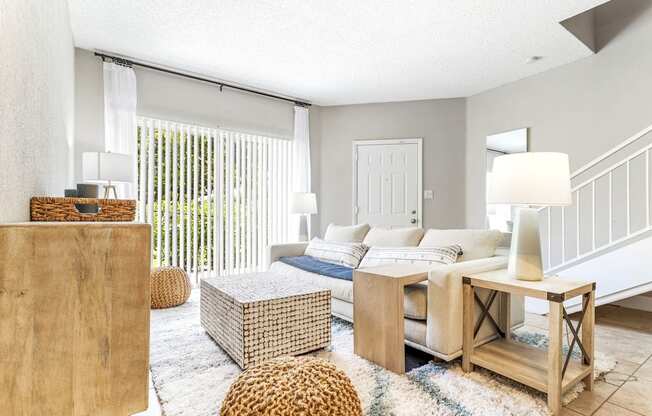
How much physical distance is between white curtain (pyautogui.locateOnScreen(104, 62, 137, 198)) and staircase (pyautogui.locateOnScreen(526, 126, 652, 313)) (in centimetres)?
428

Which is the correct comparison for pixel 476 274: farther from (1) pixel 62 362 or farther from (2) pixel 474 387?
(1) pixel 62 362

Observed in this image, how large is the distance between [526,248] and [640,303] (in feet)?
8.53

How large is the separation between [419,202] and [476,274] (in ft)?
10.1

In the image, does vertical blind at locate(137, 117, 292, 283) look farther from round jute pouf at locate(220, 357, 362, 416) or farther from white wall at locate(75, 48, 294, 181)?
round jute pouf at locate(220, 357, 362, 416)

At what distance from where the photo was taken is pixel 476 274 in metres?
2.02

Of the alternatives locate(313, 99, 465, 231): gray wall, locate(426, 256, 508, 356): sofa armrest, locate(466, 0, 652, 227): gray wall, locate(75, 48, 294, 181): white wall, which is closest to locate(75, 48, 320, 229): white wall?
locate(75, 48, 294, 181): white wall

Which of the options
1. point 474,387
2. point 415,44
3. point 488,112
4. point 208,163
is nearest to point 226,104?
point 208,163

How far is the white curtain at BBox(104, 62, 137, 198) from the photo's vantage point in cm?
354

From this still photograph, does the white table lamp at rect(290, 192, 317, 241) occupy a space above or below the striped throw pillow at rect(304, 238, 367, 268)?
above

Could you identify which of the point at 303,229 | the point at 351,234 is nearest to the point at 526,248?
the point at 351,234

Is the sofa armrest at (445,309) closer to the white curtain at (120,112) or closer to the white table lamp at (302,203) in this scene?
the white table lamp at (302,203)

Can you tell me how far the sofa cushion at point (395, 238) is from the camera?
10.1 ft

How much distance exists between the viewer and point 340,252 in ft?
10.7

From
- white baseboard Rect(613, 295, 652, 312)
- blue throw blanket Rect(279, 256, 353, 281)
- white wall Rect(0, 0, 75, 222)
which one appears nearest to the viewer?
white wall Rect(0, 0, 75, 222)
